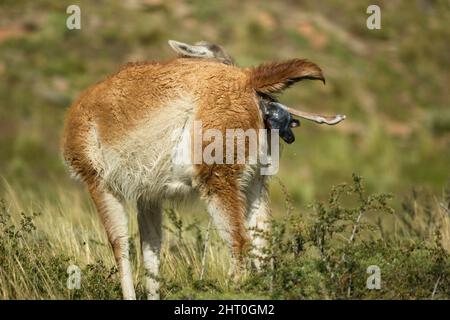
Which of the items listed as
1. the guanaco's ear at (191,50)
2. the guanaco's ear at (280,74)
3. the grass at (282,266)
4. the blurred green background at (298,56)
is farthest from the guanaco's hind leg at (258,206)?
the blurred green background at (298,56)

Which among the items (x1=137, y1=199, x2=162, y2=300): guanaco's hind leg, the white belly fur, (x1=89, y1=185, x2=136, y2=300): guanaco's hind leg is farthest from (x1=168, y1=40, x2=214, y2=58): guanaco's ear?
(x1=89, y1=185, x2=136, y2=300): guanaco's hind leg

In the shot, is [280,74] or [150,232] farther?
[150,232]

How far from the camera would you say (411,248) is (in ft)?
22.2

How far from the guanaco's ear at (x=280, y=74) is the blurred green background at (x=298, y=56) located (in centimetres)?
973

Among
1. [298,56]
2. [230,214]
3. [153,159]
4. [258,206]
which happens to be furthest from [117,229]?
[298,56]

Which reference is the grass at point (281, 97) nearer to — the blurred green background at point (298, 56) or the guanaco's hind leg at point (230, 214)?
the blurred green background at point (298, 56)

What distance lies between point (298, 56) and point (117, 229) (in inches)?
675

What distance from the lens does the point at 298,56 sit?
931 inches

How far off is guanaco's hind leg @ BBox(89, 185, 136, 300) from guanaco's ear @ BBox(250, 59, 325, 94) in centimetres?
158

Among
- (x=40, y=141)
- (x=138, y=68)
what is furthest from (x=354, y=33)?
(x=138, y=68)

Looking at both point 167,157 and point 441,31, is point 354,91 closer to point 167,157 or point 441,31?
point 441,31

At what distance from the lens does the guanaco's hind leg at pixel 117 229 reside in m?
6.88

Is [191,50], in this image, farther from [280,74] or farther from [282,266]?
[282,266]
